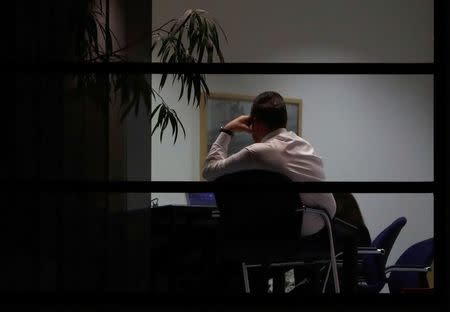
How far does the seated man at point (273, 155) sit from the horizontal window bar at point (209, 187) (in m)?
0.06

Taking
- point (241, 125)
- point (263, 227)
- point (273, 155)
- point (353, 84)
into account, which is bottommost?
point (263, 227)

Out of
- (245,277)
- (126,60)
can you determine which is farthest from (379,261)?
(126,60)

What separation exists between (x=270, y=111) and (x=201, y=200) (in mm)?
443

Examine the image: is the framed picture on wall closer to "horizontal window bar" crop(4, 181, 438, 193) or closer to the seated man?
the seated man

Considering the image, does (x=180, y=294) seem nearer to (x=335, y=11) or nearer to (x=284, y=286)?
(x=284, y=286)

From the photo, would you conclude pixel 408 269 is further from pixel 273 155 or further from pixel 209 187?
pixel 209 187

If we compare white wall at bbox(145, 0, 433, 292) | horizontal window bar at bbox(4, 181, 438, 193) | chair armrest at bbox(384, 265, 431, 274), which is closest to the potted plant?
horizontal window bar at bbox(4, 181, 438, 193)

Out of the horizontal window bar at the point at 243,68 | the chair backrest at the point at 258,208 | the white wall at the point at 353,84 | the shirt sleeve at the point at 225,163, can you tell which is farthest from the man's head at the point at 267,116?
the white wall at the point at 353,84

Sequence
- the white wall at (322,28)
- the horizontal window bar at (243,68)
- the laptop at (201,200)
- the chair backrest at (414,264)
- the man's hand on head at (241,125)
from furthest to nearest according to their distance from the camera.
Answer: the white wall at (322,28), the chair backrest at (414,264), the man's hand on head at (241,125), the laptop at (201,200), the horizontal window bar at (243,68)

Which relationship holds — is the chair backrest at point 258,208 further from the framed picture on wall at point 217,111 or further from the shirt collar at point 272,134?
the framed picture on wall at point 217,111

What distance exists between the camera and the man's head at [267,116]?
2.72 meters

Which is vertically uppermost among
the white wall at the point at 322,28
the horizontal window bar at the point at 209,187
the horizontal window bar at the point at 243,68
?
the white wall at the point at 322,28

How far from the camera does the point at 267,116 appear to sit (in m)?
2.73

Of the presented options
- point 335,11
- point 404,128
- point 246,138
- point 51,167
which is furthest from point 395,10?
point 51,167
